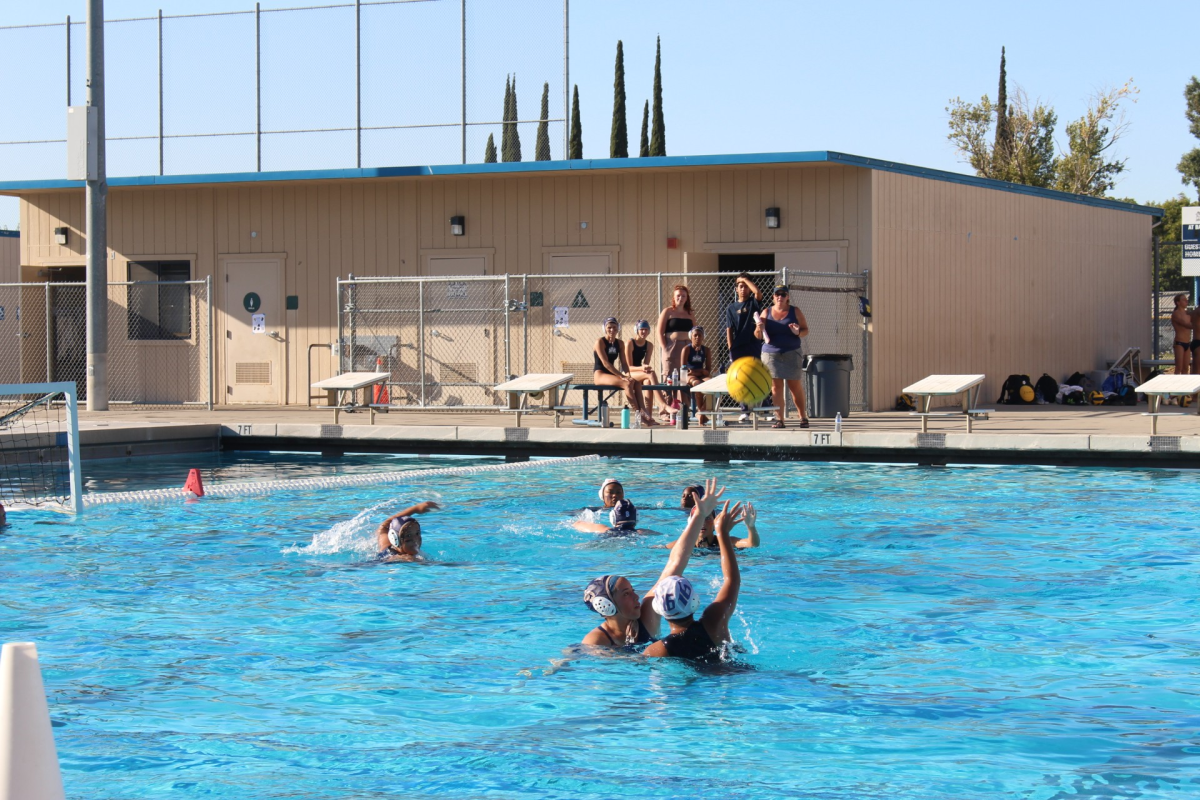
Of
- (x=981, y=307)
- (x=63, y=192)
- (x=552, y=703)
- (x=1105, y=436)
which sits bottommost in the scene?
(x=552, y=703)

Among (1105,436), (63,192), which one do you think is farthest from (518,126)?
(1105,436)

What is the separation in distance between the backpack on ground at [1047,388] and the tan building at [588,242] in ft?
2.12

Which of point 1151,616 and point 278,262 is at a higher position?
point 278,262

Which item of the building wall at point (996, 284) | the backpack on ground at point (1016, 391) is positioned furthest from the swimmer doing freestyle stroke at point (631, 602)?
the backpack on ground at point (1016, 391)

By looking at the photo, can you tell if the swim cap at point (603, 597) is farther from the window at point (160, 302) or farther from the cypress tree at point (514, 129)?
the window at point (160, 302)

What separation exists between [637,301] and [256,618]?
13.7 meters

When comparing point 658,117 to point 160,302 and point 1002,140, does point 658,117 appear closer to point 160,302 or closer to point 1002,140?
point 1002,140

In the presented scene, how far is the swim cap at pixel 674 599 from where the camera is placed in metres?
6.19

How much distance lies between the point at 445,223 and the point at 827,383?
7.50m

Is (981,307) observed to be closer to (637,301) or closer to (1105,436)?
(637,301)

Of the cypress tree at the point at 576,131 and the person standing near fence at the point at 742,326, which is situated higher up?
the cypress tree at the point at 576,131

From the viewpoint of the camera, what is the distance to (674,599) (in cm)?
618

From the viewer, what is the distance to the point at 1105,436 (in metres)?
14.4

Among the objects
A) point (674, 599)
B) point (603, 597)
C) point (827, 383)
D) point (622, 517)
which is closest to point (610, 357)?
point (827, 383)
